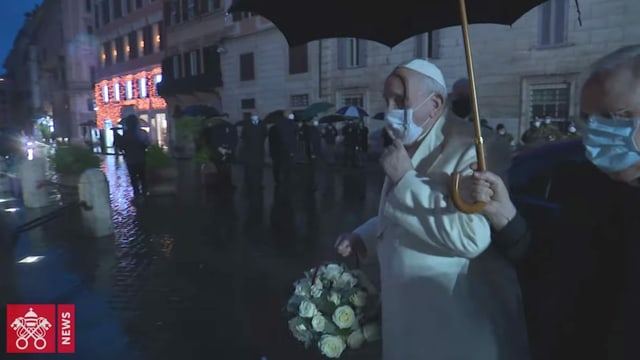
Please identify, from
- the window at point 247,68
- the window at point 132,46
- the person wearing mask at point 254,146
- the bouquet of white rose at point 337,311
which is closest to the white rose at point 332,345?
the bouquet of white rose at point 337,311

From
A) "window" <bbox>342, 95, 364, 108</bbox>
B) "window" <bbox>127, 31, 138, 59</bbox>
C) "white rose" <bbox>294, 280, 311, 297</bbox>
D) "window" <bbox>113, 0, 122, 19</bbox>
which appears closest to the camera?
"white rose" <bbox>294, 280, 311, 297</bbox>

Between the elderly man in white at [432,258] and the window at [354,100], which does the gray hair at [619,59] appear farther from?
the window at [354,100]

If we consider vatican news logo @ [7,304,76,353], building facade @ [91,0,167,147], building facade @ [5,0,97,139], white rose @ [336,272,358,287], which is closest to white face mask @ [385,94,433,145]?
white rose @ [336,272,358,287]

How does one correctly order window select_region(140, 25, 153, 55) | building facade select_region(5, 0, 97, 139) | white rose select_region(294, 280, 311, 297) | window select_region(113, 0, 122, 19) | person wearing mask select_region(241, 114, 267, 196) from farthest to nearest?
1. window select_region(140, 25, 153, 55)
2. window select_region(113, 0, 122, 19)
3. person wearing mask select_region(241, 114, 267, 196)
4. building facade select_region(5, 0, 97, 139)
5. white rose select_region(294, 280, 311, 297)

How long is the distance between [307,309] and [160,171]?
9.36 metres

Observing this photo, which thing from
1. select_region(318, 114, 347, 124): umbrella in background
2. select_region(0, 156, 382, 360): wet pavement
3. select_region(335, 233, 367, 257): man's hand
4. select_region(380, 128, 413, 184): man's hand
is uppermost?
select_region(318, 114, 347, 124): umbrella in background

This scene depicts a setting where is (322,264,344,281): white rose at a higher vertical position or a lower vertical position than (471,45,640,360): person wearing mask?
lower

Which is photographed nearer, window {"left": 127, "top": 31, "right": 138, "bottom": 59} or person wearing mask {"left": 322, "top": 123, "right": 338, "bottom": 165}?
window {"left": 127, "top": 31, "right": 138, "bottom": 59}

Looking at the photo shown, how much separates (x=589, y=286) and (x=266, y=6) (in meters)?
1.56

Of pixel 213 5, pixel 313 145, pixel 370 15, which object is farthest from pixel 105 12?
pixel 370 15

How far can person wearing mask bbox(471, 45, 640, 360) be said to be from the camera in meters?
1.17

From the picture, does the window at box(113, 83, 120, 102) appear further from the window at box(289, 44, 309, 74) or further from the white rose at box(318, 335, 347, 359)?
the white rose at box(318, 335, 347, 359)

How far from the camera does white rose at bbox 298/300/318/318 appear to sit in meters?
1.80

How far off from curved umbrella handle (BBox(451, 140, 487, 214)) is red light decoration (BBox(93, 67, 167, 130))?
8.64 meters
